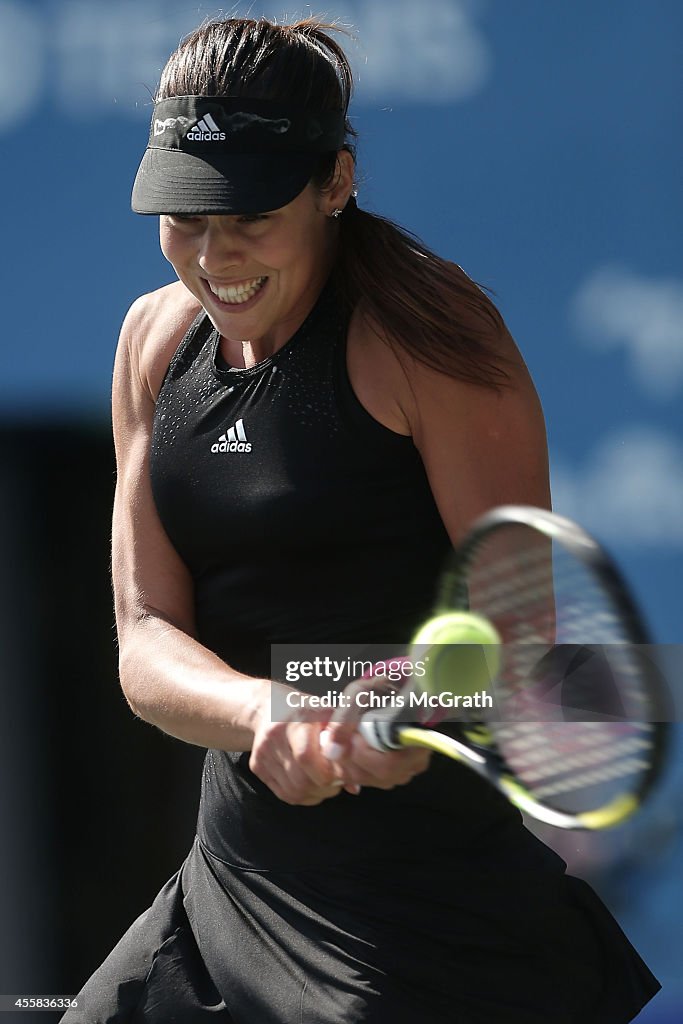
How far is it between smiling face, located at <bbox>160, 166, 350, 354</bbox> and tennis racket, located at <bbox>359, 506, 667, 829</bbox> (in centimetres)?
30

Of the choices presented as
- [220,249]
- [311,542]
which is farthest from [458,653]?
[220,249]

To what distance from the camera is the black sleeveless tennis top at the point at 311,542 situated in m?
1.25

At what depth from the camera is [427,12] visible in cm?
208

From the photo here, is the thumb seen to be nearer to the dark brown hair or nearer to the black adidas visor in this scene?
the dark brown hair

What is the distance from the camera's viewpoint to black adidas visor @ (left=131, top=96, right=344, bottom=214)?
1243 mm

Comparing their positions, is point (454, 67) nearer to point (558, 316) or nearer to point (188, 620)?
point (558, 316)

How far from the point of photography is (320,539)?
1251 mm

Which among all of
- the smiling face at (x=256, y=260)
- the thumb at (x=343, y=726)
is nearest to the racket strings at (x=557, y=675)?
the thumb at (x=343, y=726)

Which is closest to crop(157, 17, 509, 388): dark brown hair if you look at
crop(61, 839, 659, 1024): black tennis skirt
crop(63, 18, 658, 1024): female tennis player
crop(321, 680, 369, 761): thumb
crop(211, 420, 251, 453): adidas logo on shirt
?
crop(63, 18, 658, 1024): female tennis player

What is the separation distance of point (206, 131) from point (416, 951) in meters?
0.75

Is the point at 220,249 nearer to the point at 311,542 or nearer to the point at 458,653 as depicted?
the point at 311,542

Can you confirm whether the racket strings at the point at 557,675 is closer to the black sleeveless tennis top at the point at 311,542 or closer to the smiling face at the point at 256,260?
the black sleeveless tennis top at the point at 311,542

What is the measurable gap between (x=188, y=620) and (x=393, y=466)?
0.28 m

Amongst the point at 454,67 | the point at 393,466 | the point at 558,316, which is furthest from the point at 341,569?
the point at 454,67
